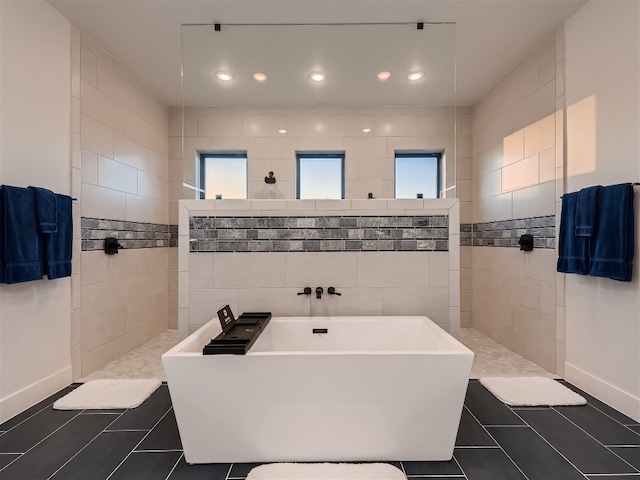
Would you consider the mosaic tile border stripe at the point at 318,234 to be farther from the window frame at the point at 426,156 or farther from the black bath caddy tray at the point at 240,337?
the black bath caddy tray at the point at 240,337

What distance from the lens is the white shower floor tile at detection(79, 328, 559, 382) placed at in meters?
2.75

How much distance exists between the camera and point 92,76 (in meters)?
2.87

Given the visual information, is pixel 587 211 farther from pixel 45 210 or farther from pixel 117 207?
pixel 117 207

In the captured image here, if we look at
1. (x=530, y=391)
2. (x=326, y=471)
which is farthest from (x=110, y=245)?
(x=530, y=391)

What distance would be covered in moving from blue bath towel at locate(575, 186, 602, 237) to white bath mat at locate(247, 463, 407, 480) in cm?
203

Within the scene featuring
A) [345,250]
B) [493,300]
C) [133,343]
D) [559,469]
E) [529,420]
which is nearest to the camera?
[559,469]

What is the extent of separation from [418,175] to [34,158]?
288 centimetres

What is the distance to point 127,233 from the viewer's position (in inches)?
130

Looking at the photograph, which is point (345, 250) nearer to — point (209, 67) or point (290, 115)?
point (290, 115)

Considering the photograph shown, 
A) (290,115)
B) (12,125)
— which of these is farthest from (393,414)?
(12,125)

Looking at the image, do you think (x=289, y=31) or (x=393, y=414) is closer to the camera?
(x=393, y=414)

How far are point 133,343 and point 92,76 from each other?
2.60 meters

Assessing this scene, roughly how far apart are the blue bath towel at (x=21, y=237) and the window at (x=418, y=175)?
264cm

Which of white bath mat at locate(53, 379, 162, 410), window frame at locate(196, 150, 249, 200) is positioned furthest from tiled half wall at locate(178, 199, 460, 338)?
white bath mat at locate(53, 379, 162, 410)
